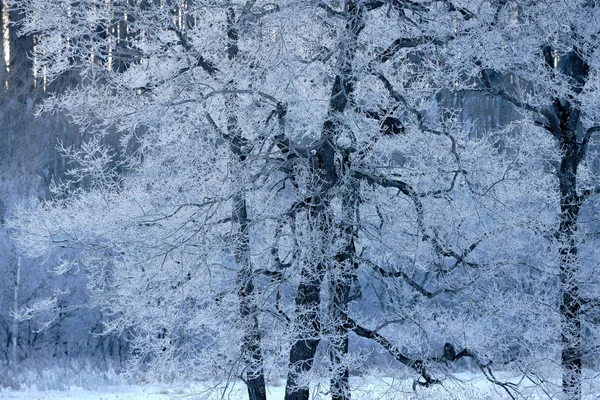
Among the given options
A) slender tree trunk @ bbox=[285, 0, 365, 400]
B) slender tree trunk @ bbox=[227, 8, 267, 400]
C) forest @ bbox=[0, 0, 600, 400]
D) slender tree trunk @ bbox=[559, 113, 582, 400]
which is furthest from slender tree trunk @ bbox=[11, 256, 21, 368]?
slender tree trunk @ bbox=[559, 113, 582, 400]

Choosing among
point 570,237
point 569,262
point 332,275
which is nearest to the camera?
point 332,275

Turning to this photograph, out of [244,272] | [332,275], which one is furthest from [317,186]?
[244,272]

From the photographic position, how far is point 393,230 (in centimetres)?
998

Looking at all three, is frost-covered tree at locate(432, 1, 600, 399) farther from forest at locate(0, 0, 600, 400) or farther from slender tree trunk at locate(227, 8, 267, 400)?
slender tree trunk at locate(227, 8, 267, 400)

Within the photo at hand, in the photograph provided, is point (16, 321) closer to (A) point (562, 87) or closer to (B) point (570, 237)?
(B) point (570, 237)

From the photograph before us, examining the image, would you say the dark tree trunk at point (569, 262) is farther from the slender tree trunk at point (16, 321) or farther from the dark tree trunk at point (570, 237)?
the slender tree trunk at point (16, 321)

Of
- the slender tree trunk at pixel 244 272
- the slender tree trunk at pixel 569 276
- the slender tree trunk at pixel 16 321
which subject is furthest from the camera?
the slender tree trunk at pixel 16 321

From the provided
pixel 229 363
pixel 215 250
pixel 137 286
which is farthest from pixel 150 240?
pixel 229 363


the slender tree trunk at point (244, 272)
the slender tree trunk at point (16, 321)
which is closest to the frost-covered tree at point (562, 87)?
the slender tree trunk at point (244, 272)

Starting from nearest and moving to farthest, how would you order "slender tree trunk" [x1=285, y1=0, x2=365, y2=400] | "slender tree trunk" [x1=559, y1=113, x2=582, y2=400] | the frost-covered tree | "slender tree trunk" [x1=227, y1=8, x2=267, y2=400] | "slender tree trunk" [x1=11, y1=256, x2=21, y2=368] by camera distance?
1. "slender tree trunk" [x1=285, y1=0, x2=365, y2=400]
2. "slender tree trunk" [x1=227, y1=8, x2=267, y2=400]
3. the frost-covered tree
4. "slender tree trunk" [x1=559, y1=113, x2=582, y2=400]
5. "slender tree trunk" [x1=11, y1=256, x2=21, y2=368]

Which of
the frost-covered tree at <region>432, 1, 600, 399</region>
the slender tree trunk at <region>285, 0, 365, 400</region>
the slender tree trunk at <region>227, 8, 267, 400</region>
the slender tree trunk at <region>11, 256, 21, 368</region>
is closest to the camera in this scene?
the slender tree trunk at <region>285, 0, 365, 400</region>

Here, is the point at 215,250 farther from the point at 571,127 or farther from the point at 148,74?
the point at 571,127

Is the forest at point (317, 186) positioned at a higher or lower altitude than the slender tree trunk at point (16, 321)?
higher

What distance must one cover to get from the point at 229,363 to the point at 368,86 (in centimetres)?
348
